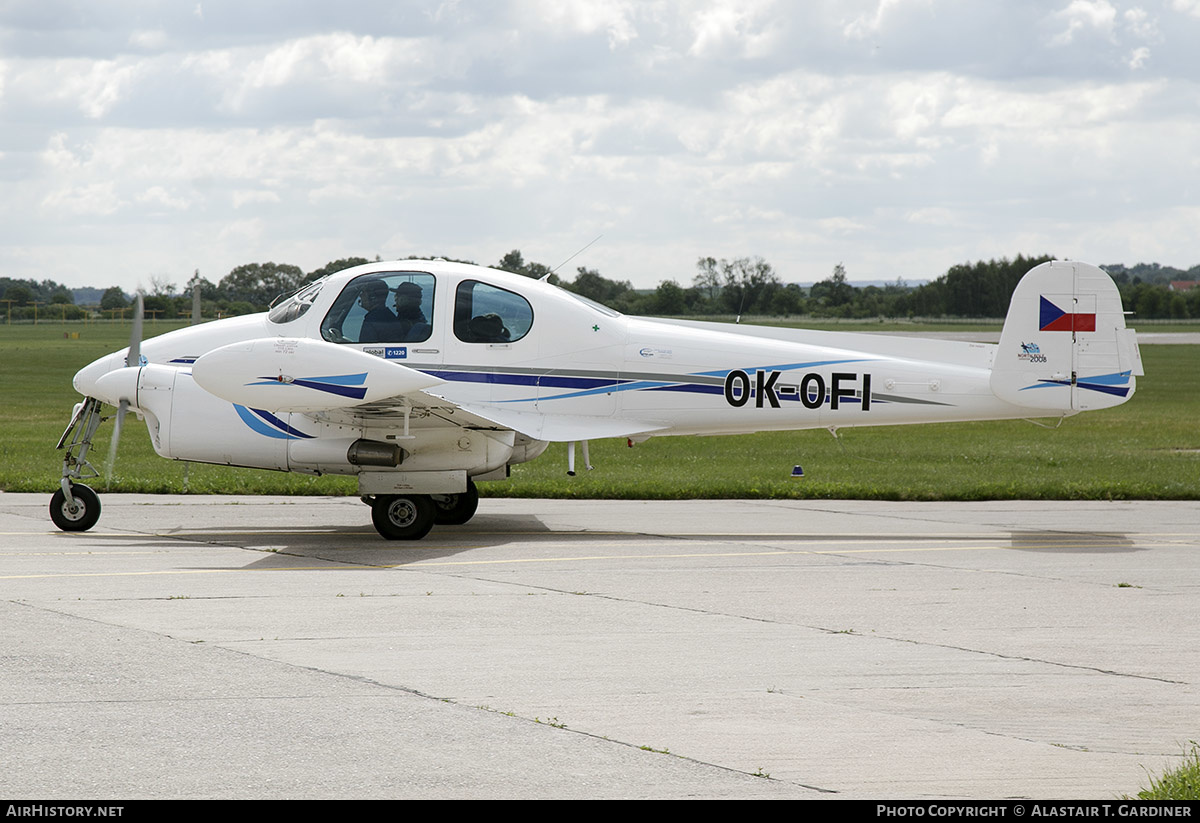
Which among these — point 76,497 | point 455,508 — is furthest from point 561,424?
point 76,497

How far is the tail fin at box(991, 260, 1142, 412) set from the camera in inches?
522

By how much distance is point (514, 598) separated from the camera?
32.3 ft

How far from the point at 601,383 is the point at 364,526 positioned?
318 centimetres

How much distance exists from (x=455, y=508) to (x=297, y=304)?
288cm

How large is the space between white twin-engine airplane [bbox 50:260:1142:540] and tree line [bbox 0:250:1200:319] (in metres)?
1.15

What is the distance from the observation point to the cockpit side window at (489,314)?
13422 mm

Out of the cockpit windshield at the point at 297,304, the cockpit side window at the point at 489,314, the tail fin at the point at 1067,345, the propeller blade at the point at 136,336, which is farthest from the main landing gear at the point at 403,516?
the tail fin at the point at 1067,345

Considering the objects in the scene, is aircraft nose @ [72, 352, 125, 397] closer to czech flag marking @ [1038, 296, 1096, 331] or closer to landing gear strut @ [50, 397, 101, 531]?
landing gear strut @ [50, 397, 101, 531]

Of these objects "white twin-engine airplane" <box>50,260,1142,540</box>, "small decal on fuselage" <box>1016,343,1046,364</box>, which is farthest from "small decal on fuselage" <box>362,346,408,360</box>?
"small decal on fuselage" <box>1016,343,1046,364</box>

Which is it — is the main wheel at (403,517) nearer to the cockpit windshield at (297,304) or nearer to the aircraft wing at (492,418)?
the aircraft wing at (492,418)

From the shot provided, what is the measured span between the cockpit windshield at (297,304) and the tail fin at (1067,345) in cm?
732

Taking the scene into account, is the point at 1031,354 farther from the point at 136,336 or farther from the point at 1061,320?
the point at 136,336

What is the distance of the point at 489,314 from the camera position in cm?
1348
